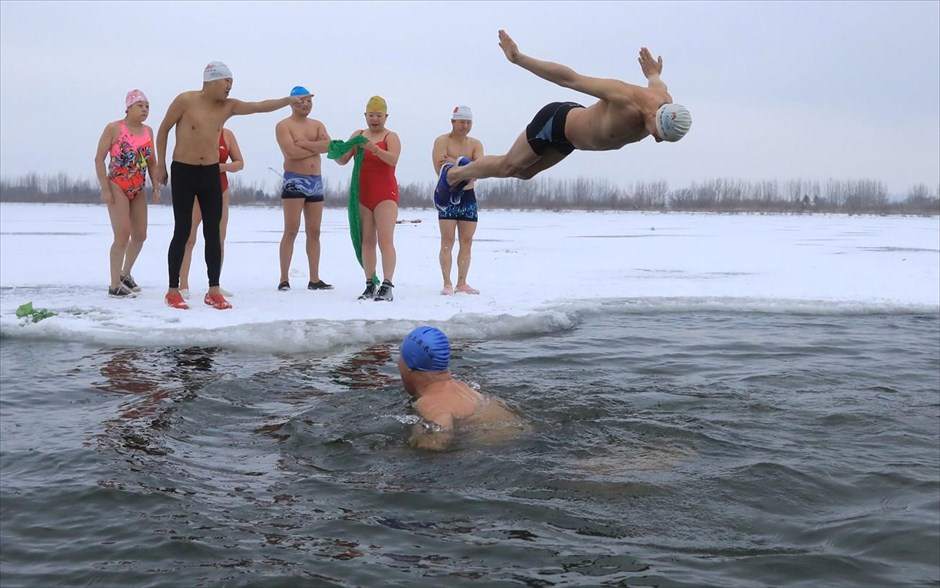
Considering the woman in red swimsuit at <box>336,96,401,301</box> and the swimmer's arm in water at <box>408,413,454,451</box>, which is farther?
the woman in red swimsuit at <box>336,96,401,301</box>

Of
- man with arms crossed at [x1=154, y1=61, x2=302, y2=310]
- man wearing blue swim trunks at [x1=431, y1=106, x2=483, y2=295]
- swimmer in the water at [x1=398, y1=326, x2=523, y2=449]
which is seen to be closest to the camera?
swimmer in the water at [x1=398, y1=326, x2=523, y2=449]

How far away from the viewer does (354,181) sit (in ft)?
30.7

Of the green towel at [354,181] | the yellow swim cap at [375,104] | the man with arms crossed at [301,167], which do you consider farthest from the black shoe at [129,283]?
the yellow swim cap at [375,104]

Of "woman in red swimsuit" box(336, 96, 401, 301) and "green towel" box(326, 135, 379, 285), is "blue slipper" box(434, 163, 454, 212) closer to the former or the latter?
"woman in red swimsuit" box(336, 96, 401, 301)

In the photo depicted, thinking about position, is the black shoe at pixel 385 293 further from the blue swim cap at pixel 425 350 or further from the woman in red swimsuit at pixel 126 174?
the blue swim cap at pixel 425 350

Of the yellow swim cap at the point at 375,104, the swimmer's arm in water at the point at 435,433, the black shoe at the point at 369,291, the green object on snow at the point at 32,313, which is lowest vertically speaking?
the swimmer's arm in water at the point at 435,433

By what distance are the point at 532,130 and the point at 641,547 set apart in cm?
327

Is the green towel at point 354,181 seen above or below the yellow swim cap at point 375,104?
below

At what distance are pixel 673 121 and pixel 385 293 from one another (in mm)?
4910

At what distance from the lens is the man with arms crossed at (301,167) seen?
9250mm

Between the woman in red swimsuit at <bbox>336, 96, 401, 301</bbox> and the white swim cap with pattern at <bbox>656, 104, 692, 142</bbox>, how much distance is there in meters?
4.70

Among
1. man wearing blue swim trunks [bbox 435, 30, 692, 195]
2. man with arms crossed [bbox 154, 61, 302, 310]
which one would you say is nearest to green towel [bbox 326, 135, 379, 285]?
man with arms crossed [bbox 154, 61, 302, 310]

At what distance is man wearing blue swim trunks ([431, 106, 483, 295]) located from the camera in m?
9.38

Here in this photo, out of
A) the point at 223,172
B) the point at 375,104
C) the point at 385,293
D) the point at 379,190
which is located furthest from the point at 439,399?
the point at 223,172
